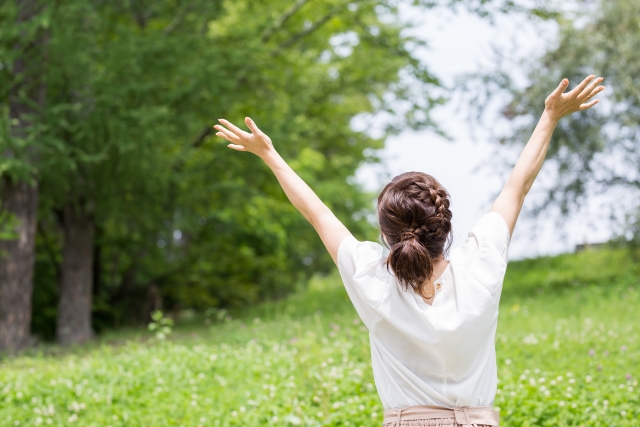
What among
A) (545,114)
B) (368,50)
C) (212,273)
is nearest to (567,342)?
(545,114)

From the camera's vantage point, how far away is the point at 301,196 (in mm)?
2129

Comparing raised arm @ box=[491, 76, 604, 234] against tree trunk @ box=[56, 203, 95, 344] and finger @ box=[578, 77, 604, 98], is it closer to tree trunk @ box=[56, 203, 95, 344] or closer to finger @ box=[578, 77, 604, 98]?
finger @ box=[578, 77, 604, 98]

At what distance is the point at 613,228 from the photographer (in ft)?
43.1

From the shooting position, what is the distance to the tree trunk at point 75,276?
1176 cm

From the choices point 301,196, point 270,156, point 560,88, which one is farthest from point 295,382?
point 560,88

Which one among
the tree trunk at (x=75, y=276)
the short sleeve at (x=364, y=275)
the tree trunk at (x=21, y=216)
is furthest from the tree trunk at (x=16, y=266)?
the short sleeve at (x=364, y=275)

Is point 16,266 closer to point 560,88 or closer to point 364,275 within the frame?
point 364,275

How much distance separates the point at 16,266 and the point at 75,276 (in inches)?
65.8

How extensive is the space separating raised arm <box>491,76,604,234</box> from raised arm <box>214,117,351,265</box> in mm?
521

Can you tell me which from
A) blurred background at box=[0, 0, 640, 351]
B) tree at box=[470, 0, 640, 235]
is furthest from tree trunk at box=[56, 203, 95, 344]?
tree at box=[470, 0, 640, 235]

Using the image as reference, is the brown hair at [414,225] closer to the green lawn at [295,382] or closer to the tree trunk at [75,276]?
the green lawn at [295,382]

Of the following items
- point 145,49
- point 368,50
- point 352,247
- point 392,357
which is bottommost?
point 392,357

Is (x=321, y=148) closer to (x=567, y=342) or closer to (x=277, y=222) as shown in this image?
(x=277, y=222)

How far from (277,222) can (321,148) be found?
14.1 feet
